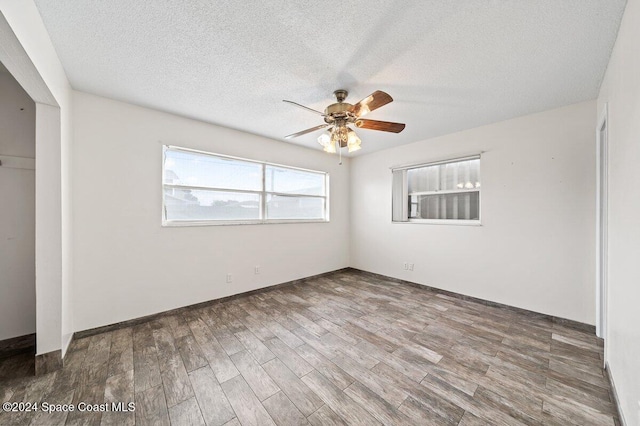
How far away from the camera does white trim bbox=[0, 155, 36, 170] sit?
210 centimetres

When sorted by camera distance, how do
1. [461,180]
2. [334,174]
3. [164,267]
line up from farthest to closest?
[334,174] → [461,180] → [164,267]

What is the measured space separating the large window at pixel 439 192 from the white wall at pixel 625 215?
5.51 ft

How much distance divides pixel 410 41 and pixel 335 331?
2697mm

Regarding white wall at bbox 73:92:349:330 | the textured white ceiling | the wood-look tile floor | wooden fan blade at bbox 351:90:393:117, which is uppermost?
A: the textured white ceiling

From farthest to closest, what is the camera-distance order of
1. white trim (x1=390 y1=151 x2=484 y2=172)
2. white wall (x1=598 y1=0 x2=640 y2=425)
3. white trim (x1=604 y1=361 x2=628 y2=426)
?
white trim (x1=390 y1=151 x2=484 y2=172) < white trim (x1=604 y1=361 x2=628 y2=426) < white wall (x1=598 y1=0 x2=640 y2=425)

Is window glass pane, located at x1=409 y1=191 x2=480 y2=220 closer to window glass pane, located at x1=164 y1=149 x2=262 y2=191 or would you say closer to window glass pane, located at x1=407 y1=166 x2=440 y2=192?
window glass pane, located at x1=407 y1=166 x2=440 y2=192

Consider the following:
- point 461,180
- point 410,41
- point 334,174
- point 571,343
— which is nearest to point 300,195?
point 334,174

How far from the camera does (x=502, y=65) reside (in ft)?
6.32

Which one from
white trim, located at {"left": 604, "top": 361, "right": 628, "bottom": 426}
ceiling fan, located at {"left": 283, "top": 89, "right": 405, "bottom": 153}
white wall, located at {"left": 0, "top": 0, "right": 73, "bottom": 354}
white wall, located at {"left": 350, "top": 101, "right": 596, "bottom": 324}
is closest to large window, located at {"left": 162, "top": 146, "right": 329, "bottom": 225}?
white wall, located at {"left": 0, "top": 0, "right": 73, "bottom": 354}

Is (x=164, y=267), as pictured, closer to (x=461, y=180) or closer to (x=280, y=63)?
(x=280, y=63)

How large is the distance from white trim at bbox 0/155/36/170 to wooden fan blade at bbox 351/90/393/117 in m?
3.08

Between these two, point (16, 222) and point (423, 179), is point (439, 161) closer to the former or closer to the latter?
point (423, 179)

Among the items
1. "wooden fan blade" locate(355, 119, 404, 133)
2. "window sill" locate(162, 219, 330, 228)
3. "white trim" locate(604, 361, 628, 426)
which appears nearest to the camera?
"white trim" locate(604, 361, 628, 426)

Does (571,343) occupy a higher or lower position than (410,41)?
lower
